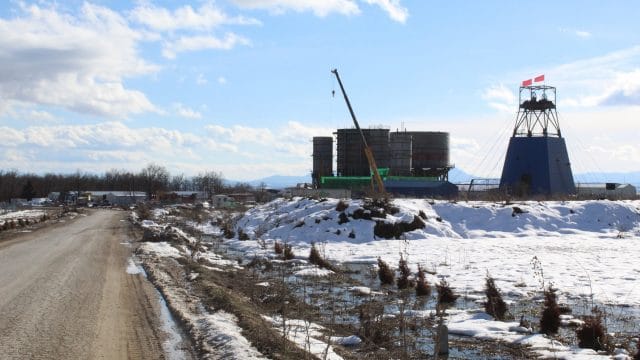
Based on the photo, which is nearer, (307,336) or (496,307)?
(307,336)

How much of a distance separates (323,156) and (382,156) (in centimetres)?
810

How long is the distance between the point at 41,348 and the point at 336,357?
441cm

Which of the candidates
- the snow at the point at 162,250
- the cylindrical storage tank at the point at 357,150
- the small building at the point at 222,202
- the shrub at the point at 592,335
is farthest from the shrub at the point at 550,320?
the small building at the point at 222,202

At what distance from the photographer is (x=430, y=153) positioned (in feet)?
266

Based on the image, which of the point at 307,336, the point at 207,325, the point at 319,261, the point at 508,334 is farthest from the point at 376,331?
the point at 319,261

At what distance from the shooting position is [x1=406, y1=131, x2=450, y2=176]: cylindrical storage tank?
80.6 meters

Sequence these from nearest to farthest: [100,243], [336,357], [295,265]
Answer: [336,357]
[295,265]
[100,243]

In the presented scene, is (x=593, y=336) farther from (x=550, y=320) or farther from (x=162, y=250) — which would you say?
(x=162, y=250)

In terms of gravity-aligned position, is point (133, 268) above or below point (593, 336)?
below

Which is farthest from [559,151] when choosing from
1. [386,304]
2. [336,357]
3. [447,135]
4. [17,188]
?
[17,188]

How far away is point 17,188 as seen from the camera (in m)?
165

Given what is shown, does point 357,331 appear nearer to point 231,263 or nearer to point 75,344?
point 75,344

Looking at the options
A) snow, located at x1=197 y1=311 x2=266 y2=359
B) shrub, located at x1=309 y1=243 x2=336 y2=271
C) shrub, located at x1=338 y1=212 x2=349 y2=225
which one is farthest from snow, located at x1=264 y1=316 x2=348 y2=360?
shrub, located at x1=338 y1=212 x2=349 y2=225

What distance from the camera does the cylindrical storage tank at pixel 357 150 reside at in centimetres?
7600
